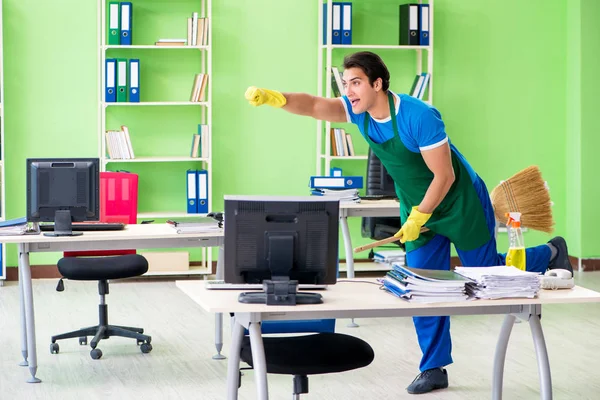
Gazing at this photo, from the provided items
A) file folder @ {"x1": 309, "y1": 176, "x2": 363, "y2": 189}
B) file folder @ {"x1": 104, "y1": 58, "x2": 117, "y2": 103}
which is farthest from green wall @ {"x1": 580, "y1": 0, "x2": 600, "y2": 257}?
file folder @ {"x1": 104, "y1": 58, "x2": 117, "y2": 103}

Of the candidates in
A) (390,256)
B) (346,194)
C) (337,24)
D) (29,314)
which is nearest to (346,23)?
(337,24)

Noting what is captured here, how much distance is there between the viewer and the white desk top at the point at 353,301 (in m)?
2.76

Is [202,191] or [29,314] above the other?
[202,191]

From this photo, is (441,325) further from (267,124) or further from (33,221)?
(267,124)

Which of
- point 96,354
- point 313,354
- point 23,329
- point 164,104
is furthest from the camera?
point 164,104

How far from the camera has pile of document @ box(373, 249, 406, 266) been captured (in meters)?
6.95

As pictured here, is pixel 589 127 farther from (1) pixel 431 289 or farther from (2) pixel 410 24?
(1) pixel 431 289

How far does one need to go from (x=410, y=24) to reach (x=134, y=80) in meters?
2.14

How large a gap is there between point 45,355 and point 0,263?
2180 millimetres

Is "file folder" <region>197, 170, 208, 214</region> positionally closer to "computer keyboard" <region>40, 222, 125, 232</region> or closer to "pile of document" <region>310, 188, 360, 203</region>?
"pile of document" <region>310, 188, 360, 203</region>

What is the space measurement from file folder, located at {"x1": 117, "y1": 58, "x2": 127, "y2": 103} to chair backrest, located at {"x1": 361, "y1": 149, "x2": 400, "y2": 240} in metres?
1.86

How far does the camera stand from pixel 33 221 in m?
4.44

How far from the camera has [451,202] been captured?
3.82 metres

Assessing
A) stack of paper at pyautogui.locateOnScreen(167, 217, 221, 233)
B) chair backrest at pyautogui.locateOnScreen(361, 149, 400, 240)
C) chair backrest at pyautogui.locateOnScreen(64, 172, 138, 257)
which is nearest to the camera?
stack of paper at pyautogui.locateOnScreen(167, 217, 221, 233)
